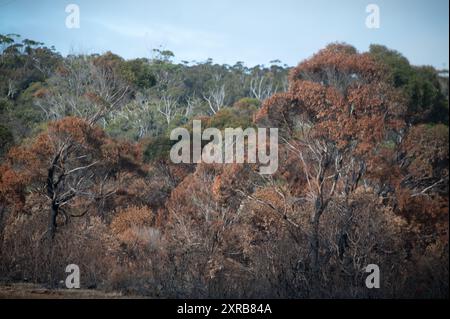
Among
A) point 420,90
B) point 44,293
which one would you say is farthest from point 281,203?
point 44,293

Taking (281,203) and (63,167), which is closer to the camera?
(281,203)

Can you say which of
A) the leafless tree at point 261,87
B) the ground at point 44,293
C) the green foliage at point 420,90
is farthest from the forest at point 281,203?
the leafless tree at point 261,87

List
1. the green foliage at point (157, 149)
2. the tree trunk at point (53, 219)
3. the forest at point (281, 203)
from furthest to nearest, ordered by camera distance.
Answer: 1. the green foliage at point (157, 149)
2. the tree trunk at point (53, 219)
3. the forest at point (281, 203)

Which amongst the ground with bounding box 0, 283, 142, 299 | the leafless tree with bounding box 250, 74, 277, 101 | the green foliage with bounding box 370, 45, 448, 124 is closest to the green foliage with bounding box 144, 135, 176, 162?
the green foliage with bounding box 370, 45, 448, 124

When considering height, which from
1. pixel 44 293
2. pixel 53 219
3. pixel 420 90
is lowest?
pixel 44 293

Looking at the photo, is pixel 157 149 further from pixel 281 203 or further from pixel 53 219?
pixel 281 203

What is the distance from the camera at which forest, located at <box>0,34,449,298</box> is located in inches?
452

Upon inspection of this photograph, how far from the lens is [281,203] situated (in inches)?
554

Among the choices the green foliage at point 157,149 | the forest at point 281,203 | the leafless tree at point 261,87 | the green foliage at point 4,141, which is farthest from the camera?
the leafless tree at point 261,87

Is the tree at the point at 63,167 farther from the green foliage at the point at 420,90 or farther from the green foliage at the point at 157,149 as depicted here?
the green foliage at the point at 420,90

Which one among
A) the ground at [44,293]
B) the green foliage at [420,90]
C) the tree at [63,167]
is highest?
the green foliage at [420,90]

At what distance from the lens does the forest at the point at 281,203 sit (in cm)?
1147

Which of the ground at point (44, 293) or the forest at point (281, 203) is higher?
the forest at point (281, 203)

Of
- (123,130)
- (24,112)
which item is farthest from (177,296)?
(24,112)
